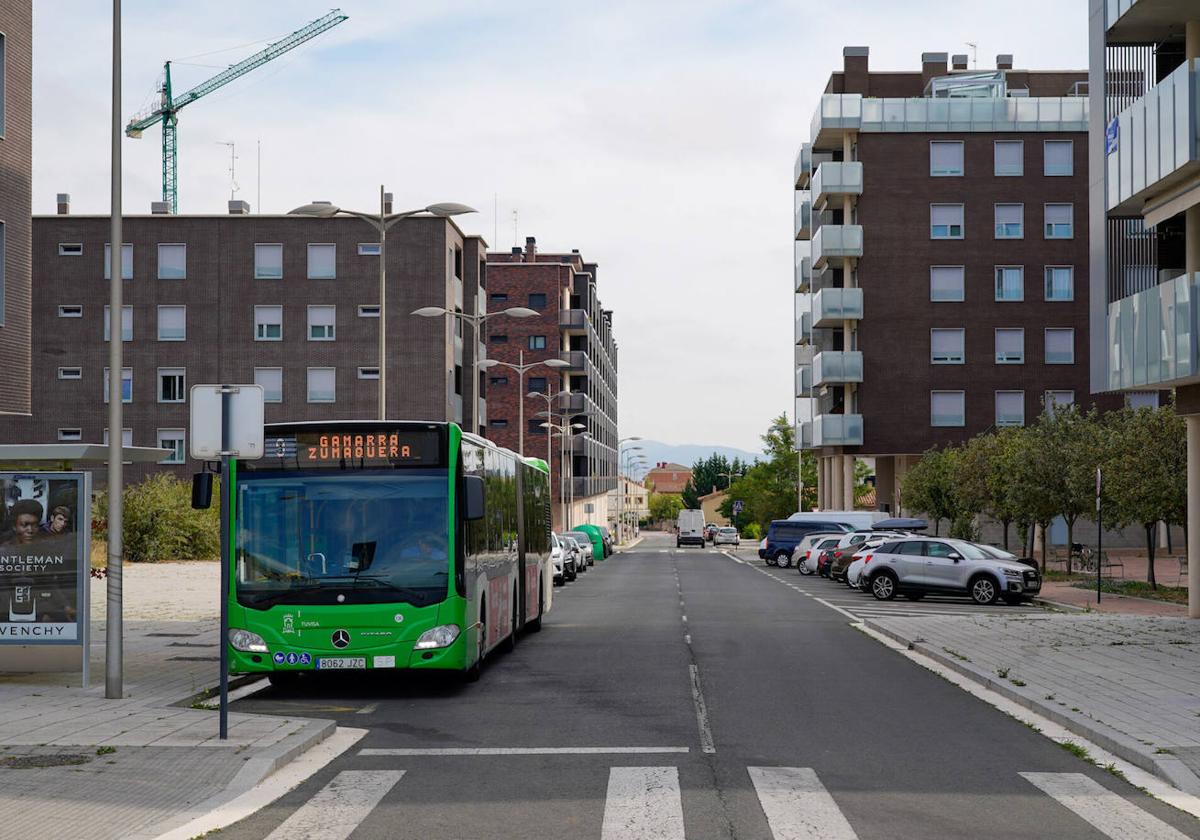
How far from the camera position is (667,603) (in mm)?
32781

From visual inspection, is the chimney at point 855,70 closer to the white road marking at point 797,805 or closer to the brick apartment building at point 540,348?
the brick apartment building at point 540,348

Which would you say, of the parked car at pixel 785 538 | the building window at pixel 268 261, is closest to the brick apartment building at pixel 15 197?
the parked car at pixel 785 538

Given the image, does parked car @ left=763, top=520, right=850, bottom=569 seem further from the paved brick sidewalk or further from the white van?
the white van

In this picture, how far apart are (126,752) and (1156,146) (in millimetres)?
19749

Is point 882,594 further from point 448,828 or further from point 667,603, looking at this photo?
point 448,828

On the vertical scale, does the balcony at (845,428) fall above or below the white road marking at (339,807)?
above

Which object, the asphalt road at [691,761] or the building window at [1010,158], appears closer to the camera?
the asphalt road at [691,761]

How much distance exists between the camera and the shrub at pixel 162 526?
52.0 m

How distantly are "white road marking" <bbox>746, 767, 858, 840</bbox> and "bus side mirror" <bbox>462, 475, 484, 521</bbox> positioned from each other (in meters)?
5.46

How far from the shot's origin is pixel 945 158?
70625 millimetres

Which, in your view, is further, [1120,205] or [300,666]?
[1120,205]

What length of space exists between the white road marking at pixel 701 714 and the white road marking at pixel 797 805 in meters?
1.11

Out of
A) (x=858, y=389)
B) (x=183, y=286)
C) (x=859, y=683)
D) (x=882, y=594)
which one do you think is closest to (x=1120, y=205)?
(x=882, y=594)

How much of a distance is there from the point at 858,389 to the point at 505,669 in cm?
5501
